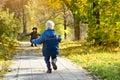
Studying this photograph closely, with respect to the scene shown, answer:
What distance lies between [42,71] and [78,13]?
50.3 feet

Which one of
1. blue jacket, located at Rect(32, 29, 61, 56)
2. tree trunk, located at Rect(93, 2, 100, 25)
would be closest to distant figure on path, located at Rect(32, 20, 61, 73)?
blue jacket, located at Rect(32, 29, 61, 56)

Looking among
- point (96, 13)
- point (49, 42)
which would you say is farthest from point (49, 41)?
point (96, 13)

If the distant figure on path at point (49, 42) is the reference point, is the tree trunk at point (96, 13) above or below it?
above

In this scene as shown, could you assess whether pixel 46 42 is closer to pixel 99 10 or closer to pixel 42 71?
pixel 42 71

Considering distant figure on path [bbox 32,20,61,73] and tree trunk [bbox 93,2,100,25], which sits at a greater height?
tree trunk [bbox 93,2,100,25]

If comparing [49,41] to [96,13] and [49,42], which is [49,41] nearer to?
[49,42]

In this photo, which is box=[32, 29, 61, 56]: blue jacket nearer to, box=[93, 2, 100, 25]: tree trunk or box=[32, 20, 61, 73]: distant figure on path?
box=[32, 20, 61, 73]: distant figure on path

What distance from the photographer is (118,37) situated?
26.4 metres

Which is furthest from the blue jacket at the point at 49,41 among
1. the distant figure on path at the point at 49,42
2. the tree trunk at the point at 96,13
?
the tree trunk at the point at 96,13

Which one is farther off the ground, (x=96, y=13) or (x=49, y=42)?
(x=96, y=13)

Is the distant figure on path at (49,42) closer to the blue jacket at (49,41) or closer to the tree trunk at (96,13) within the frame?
the blue jacket at (49,41)

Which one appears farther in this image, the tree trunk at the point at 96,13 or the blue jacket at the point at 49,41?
the tree trunk at the point at 96,13

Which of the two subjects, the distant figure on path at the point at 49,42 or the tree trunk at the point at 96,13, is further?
the tree trunk at the point at 96,13

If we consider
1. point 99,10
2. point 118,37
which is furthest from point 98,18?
point 118,37
